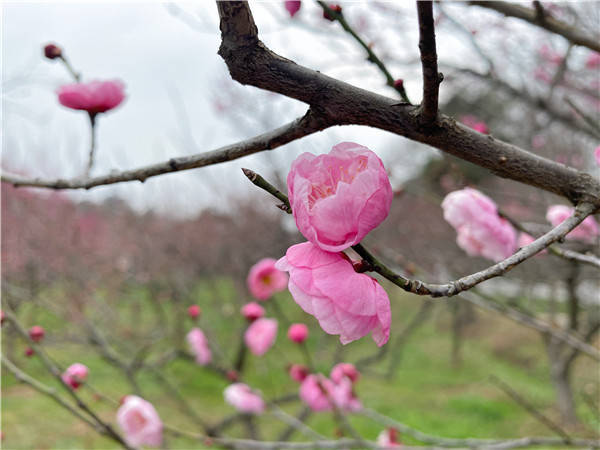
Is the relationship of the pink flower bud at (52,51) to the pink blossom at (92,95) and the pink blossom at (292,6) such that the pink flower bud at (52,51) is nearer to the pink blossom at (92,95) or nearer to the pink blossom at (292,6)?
the pink blossom at (92,95)

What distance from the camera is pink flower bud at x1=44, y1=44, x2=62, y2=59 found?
36.4 inches

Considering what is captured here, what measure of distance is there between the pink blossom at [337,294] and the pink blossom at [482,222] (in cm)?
58

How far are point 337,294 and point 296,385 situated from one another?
535 centimetres

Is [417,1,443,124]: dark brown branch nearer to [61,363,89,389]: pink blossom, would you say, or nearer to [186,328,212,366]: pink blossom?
[61,363,89,389]: pink blossom

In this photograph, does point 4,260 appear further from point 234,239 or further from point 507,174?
point 507,174

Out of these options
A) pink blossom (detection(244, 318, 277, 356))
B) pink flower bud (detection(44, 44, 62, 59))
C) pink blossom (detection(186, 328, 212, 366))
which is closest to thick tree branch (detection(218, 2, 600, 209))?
pink flower bud (detection(44, 44, 62, 59))

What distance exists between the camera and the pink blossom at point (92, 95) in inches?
34.5

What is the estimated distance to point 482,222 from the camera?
96cm

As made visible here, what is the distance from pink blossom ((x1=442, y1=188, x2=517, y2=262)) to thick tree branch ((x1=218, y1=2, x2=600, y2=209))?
45 cm

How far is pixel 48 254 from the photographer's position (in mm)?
5148

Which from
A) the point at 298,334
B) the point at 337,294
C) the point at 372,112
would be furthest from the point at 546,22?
the point at 298,334

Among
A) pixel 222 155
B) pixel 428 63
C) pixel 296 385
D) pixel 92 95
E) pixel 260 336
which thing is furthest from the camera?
pixel 296 385

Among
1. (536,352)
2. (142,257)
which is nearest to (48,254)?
(142,257)

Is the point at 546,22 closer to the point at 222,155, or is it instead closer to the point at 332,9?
the point at 332,9
